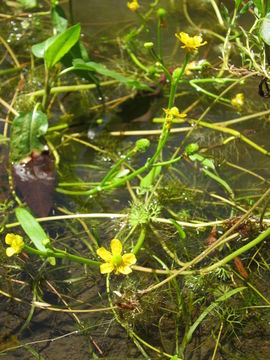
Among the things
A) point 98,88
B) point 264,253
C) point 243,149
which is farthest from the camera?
point 98,88

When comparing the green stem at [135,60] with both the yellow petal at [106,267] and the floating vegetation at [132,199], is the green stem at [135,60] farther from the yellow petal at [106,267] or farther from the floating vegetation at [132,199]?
the yellow petal at [106,267]

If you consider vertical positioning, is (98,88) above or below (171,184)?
above

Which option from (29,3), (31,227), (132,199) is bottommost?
(132,199)

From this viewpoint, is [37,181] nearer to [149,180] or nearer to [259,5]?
[149,180]

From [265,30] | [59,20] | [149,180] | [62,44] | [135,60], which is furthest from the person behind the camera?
[135,60]

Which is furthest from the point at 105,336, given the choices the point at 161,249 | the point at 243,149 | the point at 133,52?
the point at 133,52

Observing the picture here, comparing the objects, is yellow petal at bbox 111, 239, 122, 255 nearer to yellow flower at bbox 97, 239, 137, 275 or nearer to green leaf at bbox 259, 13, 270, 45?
yellow flower at bbox 97, 239, 137, 275

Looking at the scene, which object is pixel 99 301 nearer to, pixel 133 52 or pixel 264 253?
pixel 264 253

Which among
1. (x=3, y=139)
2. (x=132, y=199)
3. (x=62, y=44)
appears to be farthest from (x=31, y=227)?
(x=62, y=44)
